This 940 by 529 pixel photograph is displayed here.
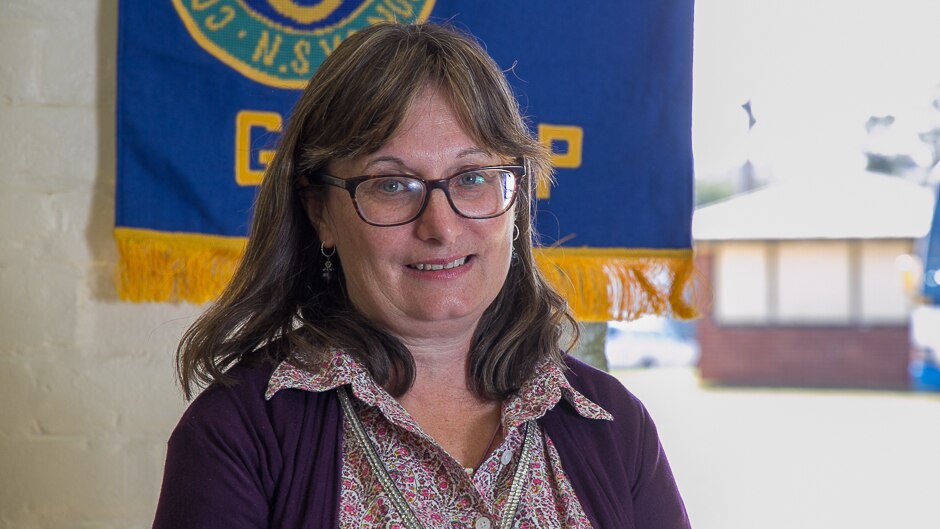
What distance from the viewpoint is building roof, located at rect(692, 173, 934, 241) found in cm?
1014

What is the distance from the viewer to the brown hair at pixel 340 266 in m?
1.15

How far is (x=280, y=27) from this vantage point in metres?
1.87

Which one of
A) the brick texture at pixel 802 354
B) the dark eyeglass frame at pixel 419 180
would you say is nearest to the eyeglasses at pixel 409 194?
the dark eyeglass frame at pixel 419 180

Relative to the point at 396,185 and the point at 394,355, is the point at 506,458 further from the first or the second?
the point at 396,185

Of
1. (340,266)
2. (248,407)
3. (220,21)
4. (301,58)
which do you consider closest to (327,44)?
(301,58)

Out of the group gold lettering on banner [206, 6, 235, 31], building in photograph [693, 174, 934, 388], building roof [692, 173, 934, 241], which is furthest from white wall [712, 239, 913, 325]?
gold lettering on banner [206, 6, 235, 31]

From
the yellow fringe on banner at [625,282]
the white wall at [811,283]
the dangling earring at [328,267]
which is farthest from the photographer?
the white wall at [811,283]

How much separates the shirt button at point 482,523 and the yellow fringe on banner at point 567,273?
72cm

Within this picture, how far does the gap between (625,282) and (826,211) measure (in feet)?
31.3

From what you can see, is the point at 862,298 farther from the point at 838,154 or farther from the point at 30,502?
the point at 30,502

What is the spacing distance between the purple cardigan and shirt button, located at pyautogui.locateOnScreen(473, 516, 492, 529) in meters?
0.12

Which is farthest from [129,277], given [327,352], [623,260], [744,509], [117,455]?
[744,509]

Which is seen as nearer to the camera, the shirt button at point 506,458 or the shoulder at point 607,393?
the shirt button at point 506,458

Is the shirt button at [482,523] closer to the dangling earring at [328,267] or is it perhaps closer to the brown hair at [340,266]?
the brown hair at [340,266]
